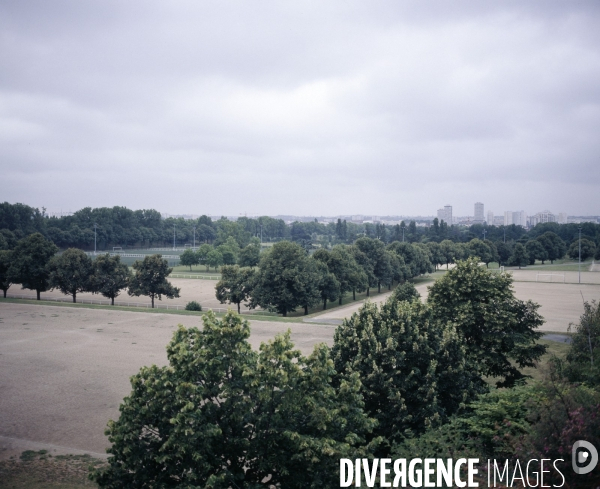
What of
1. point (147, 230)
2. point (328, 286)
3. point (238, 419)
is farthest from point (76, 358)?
point (147, 230)

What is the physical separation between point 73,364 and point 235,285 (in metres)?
23.9

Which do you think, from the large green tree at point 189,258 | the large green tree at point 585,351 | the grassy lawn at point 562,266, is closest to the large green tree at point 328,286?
the large green tree at point 585,351

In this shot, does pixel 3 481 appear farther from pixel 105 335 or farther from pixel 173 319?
pixel 173 319

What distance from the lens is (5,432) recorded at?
17750 millimetres

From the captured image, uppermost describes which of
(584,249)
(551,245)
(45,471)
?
(551,245)

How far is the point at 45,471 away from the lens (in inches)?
591

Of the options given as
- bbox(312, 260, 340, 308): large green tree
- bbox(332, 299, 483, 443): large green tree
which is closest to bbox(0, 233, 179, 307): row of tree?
bbox(312, 260, 340, 308): large green tree

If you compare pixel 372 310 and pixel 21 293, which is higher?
pixel 372 310

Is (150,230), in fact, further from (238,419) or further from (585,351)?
(238,419)

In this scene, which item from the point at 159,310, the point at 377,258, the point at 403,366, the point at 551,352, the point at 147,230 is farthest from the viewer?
the point at 147,230

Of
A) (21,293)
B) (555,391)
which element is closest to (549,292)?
(555,391)

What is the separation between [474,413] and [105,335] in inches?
1042

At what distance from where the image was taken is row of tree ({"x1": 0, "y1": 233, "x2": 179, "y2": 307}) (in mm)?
51281

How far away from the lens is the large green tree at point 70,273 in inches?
2057
